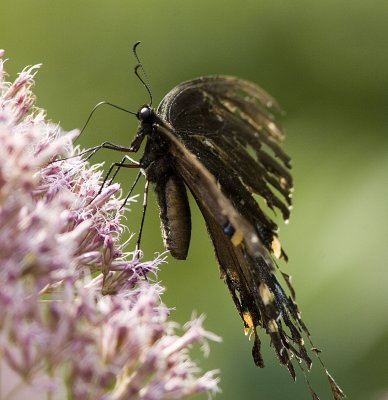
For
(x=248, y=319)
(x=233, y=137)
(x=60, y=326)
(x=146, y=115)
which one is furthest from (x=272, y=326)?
(x=60, y=326)

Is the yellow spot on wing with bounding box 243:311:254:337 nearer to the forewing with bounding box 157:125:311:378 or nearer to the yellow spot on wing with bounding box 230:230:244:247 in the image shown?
the forewing with bounding box 157:125:311:378

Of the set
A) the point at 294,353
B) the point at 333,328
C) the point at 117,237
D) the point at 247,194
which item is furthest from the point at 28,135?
the point at 333,328

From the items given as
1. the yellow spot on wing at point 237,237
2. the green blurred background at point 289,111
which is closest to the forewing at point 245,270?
the yellow spot on wing at point 237,237

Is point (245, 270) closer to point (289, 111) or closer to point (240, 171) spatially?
point (240, 171)

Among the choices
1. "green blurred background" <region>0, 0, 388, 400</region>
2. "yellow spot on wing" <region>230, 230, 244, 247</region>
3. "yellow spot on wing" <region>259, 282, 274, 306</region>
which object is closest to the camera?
"yellow spot on wing" <region>230, 230, 244, 247</region>

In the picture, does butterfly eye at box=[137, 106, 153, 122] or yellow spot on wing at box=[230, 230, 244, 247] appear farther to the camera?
butterfly eye at box=[137, 106, 153, 122]

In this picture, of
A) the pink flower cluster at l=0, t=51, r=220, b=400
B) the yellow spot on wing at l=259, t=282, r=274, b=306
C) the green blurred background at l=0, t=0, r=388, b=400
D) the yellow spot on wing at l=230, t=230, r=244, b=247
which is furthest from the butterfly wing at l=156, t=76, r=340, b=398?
the green blurred background at l=0, t=0, r=388, b=400
